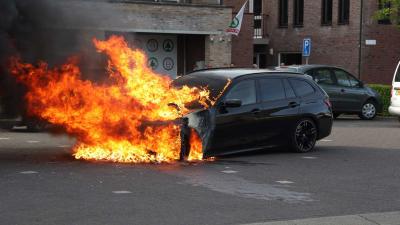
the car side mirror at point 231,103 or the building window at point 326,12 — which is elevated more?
the building window at point 326,12

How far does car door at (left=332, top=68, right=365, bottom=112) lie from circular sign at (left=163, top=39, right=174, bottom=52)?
33.5 ft

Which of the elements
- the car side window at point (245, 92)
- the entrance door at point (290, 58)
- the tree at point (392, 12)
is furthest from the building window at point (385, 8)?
the car side window at point (245, 92)

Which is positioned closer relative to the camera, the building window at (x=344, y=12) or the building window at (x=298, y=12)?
the building window at (x=344, y=12)

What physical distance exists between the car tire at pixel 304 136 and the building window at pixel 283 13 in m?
25.8

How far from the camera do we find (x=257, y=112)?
1112 cm

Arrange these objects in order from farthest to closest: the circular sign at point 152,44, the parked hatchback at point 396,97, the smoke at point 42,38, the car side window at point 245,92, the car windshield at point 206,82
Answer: the circular sign at point 152,44 → the parked hatchback at point 396,97 → the car side window at point 245,92 → the car windshield at point 206,82 → the smoke at point 42,38

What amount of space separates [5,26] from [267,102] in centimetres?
462

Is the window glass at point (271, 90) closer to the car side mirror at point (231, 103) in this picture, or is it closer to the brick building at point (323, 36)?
the car side mirror at point (231, 103)

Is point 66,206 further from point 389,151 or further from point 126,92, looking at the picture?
point 389,151

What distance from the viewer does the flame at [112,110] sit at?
398 inches

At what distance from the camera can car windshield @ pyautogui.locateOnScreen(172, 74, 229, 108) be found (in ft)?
35.6

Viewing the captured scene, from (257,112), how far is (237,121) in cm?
53

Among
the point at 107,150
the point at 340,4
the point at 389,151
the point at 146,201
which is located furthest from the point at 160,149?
the point at 340,4

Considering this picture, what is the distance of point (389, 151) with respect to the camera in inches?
492
